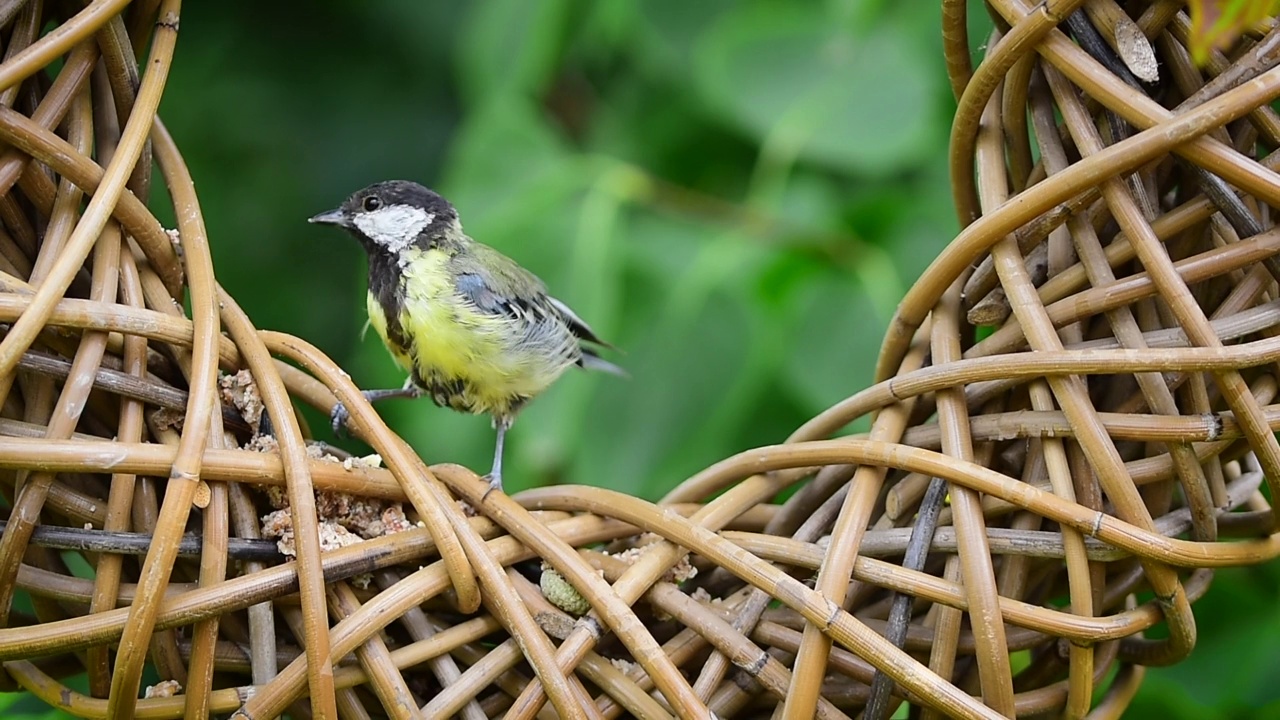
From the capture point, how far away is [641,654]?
61 cm

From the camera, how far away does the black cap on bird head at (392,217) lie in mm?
1201

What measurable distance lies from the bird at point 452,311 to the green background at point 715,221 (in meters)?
0.07

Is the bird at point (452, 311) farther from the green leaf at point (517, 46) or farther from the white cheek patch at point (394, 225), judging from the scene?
the green leaf at point (517, 46)

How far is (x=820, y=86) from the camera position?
4.59 ft

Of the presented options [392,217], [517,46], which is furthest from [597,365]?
[517,46]

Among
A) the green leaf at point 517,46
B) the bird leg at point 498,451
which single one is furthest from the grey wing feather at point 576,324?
the green leaf at point 517,46

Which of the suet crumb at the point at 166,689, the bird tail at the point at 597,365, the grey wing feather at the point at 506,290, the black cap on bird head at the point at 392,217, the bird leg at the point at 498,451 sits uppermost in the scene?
the black cap on bird head at the point at 392,217

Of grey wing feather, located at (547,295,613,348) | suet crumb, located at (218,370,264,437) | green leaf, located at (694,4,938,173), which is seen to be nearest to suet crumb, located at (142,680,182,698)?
suet crumb, located at (218,370,264,437)

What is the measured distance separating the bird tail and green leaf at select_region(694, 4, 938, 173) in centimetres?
34

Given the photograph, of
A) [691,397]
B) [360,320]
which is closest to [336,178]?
[360,320]

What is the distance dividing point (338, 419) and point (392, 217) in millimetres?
400

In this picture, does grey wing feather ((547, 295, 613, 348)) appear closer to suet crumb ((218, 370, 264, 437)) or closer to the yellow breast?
the yellow breast

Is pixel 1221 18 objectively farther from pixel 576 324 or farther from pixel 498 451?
pixel 576 324

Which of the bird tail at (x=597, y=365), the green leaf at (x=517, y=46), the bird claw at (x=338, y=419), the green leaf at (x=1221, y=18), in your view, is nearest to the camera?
the green leaf at (x=1221, y=18)
